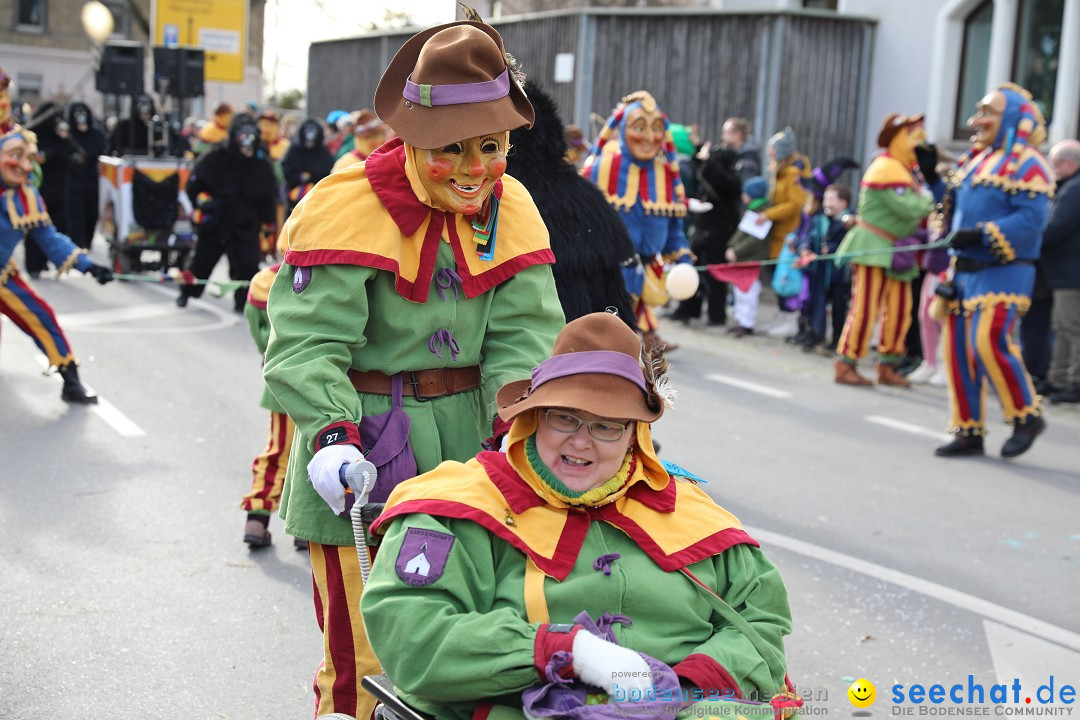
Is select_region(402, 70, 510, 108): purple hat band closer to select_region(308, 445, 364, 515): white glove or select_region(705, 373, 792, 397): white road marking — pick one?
select_region(308, 445, 364, 515): white glove

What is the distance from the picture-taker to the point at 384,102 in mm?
3428

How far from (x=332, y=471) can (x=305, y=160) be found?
43.0 feet

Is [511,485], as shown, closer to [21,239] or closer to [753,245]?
[21,239]

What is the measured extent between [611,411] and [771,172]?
11.1 meters

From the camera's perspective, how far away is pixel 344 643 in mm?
3336

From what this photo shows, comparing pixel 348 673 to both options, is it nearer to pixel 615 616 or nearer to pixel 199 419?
pixel 615 616

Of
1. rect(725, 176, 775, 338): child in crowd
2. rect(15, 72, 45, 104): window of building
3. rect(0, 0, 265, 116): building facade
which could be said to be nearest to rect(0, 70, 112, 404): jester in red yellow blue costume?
rect(725, 176, 775, 338): child in crowd

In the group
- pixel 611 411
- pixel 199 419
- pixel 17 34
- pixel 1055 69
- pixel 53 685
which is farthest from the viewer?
pixel 17 34

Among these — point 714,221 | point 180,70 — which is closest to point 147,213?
point 180,70

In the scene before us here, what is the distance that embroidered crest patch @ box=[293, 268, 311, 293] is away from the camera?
3281mm

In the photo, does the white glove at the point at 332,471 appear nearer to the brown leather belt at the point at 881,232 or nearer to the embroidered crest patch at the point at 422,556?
the embroidered crest patch at the point at 422,556

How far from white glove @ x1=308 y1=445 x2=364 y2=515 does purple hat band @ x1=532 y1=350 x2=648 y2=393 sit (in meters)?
0.50

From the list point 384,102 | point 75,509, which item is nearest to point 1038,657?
point 384,102

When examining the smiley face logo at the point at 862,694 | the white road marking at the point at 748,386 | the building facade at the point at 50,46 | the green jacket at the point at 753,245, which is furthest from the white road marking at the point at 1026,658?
the building facade at the point at 50,46
